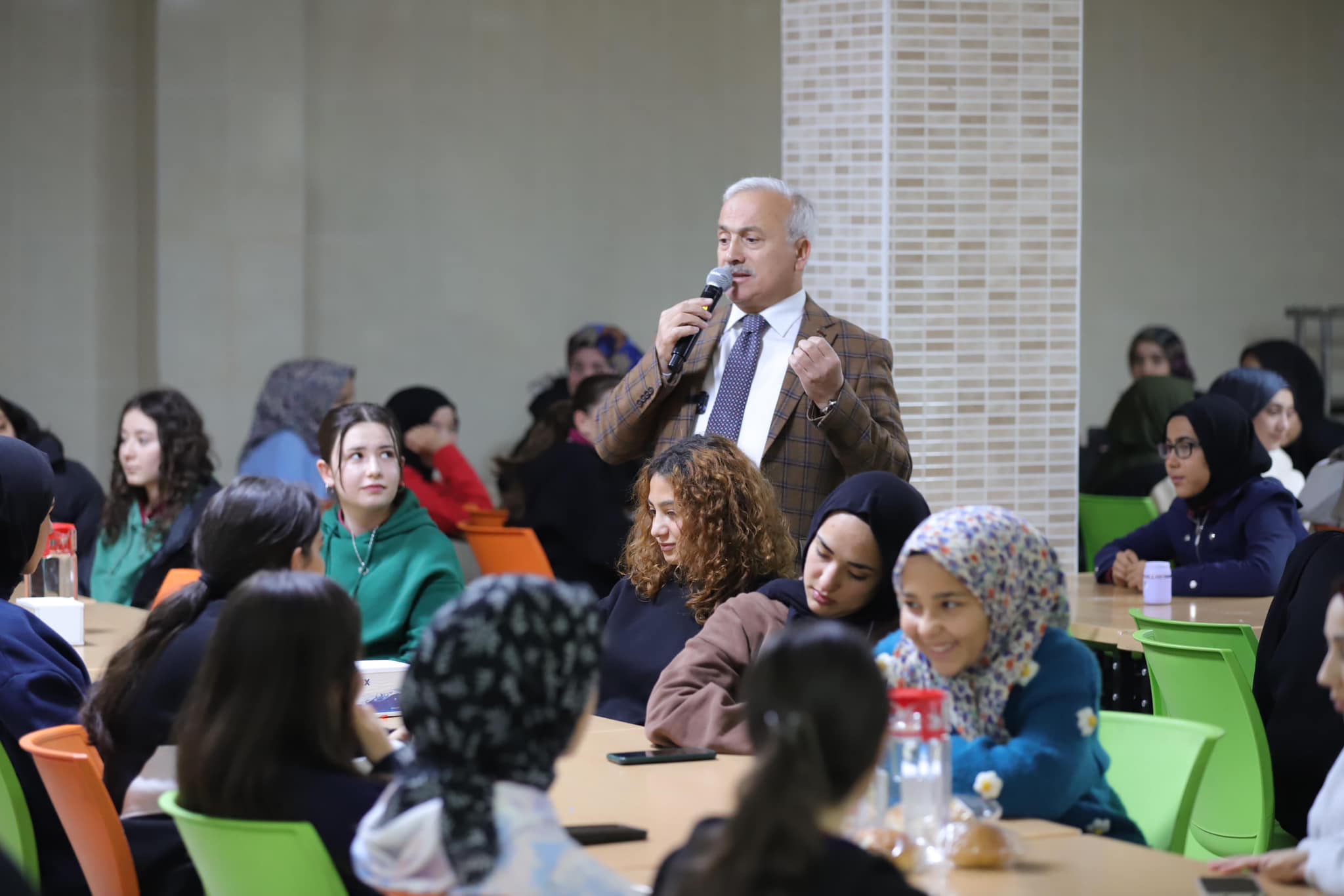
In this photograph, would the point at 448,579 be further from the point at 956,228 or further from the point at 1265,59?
the point at 1265,59

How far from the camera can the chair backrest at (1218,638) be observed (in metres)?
3.75

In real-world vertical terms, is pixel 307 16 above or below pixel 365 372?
above

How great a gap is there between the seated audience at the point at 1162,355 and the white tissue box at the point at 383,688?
6.28 metres

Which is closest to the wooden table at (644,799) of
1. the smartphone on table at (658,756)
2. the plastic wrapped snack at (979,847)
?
the smartphone on table at (658,756)

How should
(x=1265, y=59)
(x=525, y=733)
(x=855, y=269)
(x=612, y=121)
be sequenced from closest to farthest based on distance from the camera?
(x=525, y=733), (x=855, y=269), (x=612, y=121), (x=1265, y=59)

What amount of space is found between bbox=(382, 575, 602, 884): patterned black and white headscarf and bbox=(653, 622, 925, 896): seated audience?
0.18 m

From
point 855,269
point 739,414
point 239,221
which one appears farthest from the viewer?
point 239,221

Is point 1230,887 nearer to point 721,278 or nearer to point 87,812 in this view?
point 87,812

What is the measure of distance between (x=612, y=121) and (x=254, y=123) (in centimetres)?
203

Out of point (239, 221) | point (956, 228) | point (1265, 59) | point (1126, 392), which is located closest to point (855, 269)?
point (956, 228)

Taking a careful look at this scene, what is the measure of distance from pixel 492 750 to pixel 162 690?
1064mm

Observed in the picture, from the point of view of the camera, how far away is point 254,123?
720 centimetres

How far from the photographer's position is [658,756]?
2.83 metres

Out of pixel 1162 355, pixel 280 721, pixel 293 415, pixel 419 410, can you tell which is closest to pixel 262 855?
pixel 280 721
